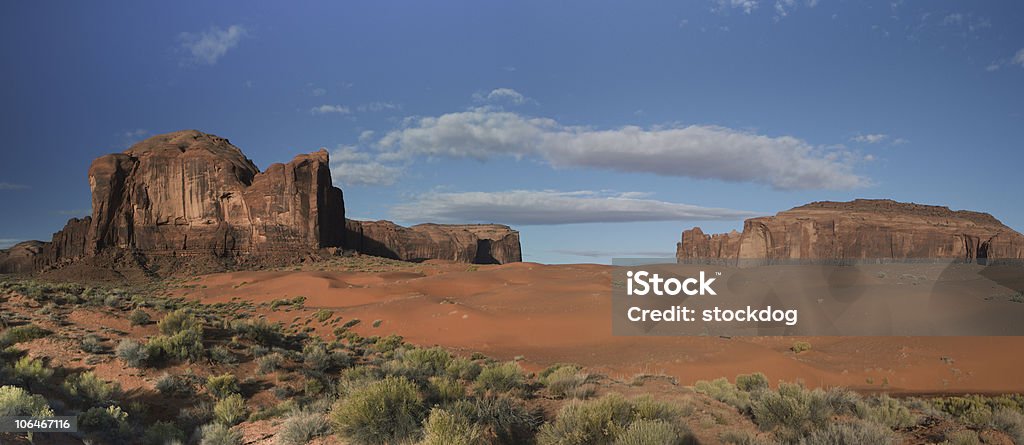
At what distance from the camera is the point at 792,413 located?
6.75 m

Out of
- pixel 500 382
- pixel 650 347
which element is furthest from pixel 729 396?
pixel 650 347

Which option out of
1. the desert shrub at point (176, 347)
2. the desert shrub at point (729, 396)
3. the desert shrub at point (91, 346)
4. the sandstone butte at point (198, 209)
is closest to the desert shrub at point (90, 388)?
the desert shrub at point (176, 347)

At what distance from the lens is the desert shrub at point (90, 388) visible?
24.7 feet

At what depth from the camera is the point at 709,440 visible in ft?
20.5

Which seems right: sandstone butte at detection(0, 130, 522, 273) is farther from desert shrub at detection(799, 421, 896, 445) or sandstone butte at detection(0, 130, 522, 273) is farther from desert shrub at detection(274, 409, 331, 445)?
desert shrub at detection(799, 421, 896, 445)

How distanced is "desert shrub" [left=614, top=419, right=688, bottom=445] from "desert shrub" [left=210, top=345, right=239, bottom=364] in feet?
27.6

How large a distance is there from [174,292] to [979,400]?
184ft

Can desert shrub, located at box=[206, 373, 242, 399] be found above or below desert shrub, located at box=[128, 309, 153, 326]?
below

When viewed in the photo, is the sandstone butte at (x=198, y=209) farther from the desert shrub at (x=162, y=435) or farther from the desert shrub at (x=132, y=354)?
the desert shrub at (x=162, y=435)

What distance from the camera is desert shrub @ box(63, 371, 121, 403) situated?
7.54m

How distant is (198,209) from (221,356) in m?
69.8

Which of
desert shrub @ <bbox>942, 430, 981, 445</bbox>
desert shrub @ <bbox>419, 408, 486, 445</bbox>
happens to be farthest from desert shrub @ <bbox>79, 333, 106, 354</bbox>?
desert shrub @ <bbox>942, 430, 981, 445</bbox>

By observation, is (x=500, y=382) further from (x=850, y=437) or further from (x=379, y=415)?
(x=850, y=437)

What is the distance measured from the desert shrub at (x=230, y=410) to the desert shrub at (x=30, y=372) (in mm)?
2620
